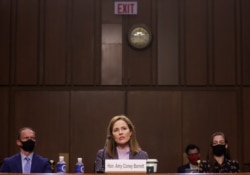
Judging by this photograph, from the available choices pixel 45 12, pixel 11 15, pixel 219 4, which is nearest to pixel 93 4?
pixel 45 12

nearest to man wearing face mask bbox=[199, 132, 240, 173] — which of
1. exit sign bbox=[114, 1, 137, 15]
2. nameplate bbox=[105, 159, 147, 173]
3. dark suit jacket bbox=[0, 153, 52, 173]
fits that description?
dark suit jacket bbox=[0, 153, 52, 173]

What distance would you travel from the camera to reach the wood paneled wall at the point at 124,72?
8367mm

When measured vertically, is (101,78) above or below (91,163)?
above

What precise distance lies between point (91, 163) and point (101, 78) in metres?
1.35

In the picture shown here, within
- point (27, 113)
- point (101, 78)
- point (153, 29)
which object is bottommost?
point (27, 113)

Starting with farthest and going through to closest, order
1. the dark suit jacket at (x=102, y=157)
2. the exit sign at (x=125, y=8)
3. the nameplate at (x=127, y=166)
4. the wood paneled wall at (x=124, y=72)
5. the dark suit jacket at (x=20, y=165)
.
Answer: the exit sign at (x=125, y=8) < the wood paneled wall at (x=124, y=72) < the dark suit jacket at (x=20, y=165) < the dark suit jacket at (x=102, y=157) < the nameplate at (x=127, y=166)

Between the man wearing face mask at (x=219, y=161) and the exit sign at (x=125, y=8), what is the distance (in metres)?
3.41

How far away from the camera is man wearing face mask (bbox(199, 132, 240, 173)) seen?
5301 millimetres

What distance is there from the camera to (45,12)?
8.51 metres

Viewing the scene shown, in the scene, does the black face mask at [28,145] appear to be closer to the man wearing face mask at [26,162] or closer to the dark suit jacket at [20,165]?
the man wearing face mask at [26,162]

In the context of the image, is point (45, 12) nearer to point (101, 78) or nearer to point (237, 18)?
point (101, 78)

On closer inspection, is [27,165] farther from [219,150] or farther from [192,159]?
[192,159]

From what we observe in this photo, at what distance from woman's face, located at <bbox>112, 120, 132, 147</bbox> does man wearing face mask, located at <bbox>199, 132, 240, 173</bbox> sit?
1155 mm

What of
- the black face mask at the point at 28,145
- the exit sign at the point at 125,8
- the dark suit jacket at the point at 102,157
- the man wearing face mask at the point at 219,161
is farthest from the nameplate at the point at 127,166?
the exit sign at the point at 125,8
